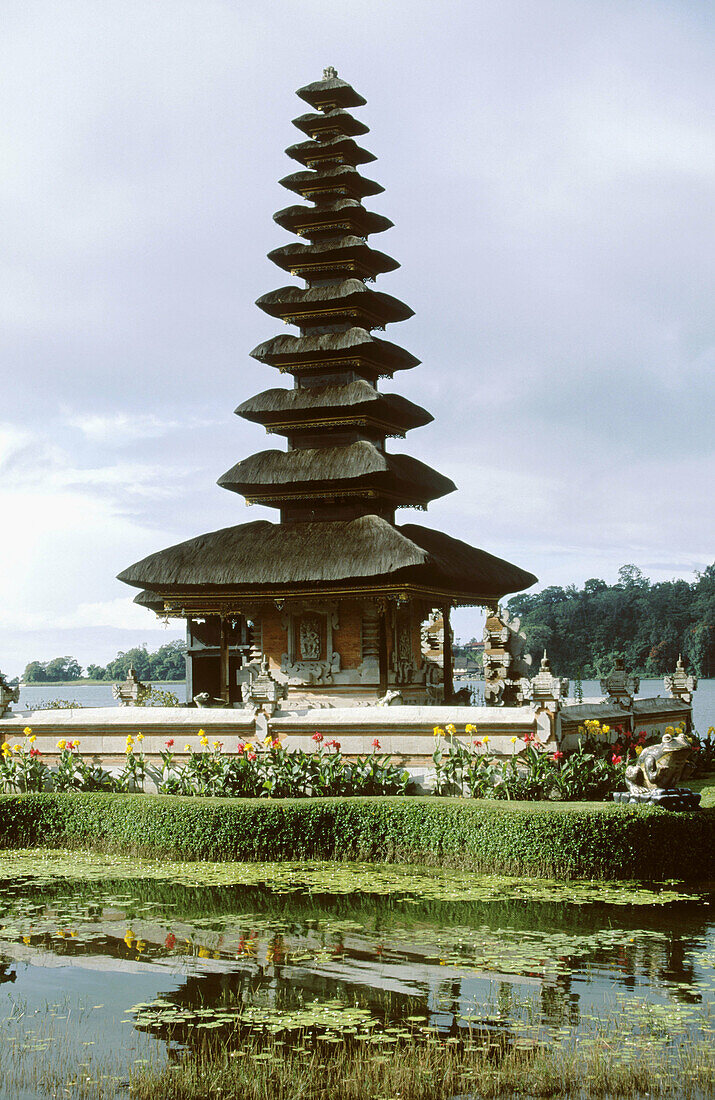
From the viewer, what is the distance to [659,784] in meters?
15.4

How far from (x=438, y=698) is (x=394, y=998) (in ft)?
66.9

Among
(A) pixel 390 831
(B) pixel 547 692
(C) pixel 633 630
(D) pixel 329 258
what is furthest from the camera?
(C) pixel 633 630

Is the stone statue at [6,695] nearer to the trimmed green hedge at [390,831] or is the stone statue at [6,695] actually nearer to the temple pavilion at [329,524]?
the trimmed green hedge at [390,831]

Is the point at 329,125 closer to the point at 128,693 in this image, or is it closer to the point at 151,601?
the point at 151,601

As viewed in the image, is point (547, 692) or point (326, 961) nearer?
point (326, 961)

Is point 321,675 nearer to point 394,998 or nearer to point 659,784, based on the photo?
point 659,784

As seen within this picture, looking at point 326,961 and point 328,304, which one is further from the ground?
point 328,304

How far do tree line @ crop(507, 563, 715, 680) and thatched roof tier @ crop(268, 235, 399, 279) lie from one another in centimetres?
6923

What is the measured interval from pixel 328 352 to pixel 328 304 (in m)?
1.56

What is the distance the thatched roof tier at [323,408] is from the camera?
93.6ft

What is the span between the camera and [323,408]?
2883 centimetres

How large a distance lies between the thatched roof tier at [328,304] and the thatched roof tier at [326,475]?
3.84 metres

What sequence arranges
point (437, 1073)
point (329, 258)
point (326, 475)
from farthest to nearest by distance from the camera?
point (329, 258) < point (326, 475) < point (437, 1073)

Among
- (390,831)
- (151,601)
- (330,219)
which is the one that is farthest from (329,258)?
(390,831)
